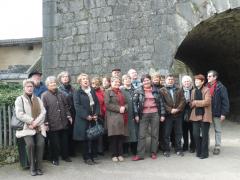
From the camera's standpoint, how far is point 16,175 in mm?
7012

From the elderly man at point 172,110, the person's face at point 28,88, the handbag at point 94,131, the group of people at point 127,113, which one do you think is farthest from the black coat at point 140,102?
the person's face at point 28,88

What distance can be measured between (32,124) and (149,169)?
7.15 feet

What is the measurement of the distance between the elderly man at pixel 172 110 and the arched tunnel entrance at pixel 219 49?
7.91 ft

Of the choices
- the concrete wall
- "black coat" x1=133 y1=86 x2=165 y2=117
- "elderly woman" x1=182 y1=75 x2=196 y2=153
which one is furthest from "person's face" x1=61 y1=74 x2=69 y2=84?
the concrete wall

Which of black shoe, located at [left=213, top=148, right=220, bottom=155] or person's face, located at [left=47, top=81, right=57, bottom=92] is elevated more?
person's face, located at [left=47, top=81, right=57, bottom=92]

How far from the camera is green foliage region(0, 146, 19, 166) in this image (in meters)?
7.66

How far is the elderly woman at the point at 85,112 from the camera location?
300 inches

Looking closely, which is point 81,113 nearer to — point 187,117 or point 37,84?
point 37,84

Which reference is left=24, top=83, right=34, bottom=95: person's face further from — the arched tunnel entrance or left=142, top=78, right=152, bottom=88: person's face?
the arched tunnel entrance

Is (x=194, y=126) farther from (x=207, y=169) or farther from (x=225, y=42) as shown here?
(x=225, y=42)

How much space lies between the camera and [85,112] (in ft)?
25.0

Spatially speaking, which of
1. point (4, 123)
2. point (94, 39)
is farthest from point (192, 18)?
point (4, 123)

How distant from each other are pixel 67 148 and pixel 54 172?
838mm

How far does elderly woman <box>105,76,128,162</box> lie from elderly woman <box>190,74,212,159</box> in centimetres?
135
